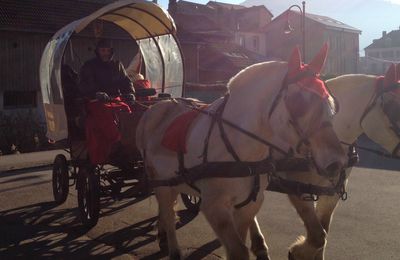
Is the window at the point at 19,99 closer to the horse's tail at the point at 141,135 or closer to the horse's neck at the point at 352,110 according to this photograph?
the horse's tail at the point at 141,135

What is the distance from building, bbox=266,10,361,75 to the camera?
152 ft

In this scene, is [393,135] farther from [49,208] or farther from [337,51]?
[337,51]

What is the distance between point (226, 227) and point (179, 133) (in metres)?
0.97

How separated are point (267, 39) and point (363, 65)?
56.4ft

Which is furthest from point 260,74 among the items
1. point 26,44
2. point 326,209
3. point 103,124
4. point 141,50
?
point 26,44

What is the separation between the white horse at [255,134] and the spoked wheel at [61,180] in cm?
350

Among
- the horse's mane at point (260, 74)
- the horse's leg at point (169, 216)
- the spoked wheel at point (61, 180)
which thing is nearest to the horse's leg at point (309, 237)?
the horse's leg at point (169, 216)

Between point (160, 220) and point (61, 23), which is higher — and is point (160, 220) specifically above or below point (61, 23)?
below

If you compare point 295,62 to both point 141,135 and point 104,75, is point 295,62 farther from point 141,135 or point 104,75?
point 104,75

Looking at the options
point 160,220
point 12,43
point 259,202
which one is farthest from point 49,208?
point 12,43

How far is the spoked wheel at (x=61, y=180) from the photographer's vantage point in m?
7.37

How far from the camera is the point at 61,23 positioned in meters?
21.1

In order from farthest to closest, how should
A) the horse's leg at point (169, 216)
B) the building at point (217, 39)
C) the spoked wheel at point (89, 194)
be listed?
the building at point (217, 39) < the spoked wheel at point (89, 194) < the horse's leg at point (169, 216)

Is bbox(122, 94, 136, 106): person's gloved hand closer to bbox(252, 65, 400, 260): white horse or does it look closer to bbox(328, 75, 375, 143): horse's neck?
bbox(252, 65, 400, 260): white horse
